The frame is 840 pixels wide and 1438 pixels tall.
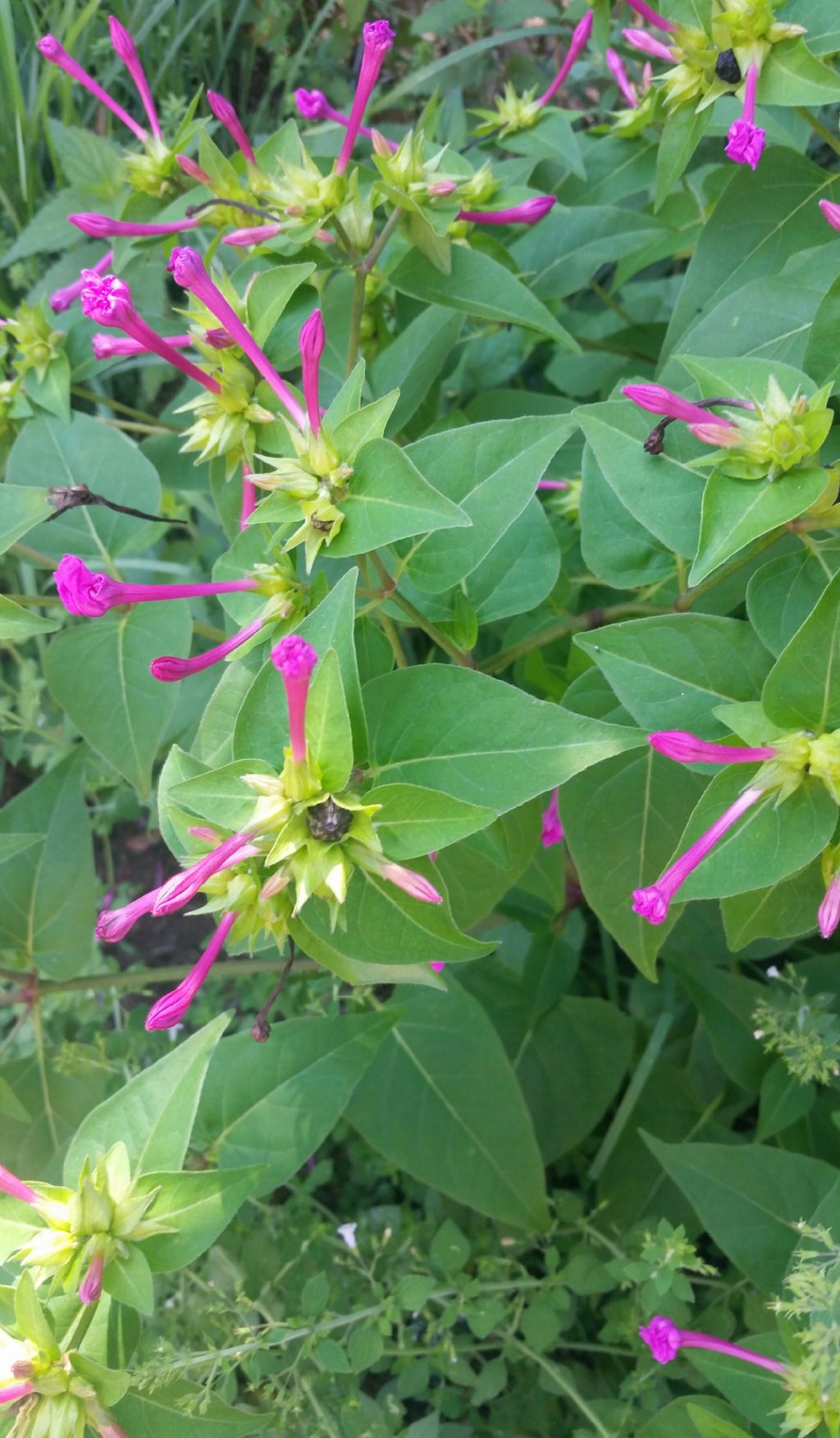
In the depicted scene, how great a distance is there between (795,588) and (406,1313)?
905 millimetres

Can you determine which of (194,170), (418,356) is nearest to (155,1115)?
(418,356)

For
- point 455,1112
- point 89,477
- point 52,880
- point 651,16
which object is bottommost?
point 455,1112

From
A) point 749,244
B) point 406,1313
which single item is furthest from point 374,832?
point 406,1313

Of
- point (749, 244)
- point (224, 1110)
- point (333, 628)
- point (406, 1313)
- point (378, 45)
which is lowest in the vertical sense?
point (406, 1313)

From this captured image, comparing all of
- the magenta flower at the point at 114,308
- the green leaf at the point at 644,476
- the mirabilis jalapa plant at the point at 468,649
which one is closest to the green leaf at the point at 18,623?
the mirabilis jalapa plant at the point at 468,649

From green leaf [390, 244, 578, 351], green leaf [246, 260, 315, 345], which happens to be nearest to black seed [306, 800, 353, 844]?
green leaf [246, 260, 315, 345]

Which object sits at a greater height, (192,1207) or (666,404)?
(666,404)

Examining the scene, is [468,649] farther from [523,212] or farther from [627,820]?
[523,212]

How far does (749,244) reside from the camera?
2.97ft

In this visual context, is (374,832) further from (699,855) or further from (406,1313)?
(406,1313)

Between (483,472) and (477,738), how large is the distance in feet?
0.67

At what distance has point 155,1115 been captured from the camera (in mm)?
744

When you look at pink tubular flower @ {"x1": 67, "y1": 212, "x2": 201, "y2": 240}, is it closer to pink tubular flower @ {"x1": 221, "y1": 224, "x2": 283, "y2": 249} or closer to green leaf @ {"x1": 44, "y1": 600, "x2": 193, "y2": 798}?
pink tubular flower @ {"x1": 221, "y1": 224, "x2": 283, "y2": 249}

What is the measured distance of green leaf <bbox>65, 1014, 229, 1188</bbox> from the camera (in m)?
0.73
